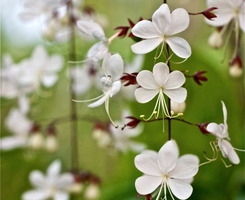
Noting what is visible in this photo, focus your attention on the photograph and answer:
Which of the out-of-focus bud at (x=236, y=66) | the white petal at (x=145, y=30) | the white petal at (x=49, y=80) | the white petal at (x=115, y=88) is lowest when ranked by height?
the white petal at (x=49, y=80)

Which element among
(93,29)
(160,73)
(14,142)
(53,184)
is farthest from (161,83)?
(14,142)

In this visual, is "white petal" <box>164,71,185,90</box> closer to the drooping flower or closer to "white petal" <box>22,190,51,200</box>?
the drooping flower

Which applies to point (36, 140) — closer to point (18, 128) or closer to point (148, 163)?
point (18, 128)

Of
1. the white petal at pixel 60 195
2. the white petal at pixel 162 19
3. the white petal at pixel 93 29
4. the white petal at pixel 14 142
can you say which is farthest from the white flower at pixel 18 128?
the white petal at pixel 162 19

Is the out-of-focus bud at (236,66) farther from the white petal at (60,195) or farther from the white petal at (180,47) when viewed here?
the white petal at (60,195)

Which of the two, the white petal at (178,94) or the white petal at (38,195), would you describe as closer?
the white petal at (178,94)

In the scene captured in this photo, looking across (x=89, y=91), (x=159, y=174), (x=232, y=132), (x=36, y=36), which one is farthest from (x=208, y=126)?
(x=36, y=36)

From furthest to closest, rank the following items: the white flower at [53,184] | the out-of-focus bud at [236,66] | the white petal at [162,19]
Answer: the white flower at [53,184], the out-of-focus bud at [236,66], the white petal at [162,19]
